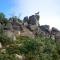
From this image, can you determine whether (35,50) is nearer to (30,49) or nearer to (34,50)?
(34,50)

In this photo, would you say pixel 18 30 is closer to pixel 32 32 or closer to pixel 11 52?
pixel 32 32

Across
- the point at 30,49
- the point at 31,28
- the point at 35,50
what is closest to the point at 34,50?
the point at 35,50

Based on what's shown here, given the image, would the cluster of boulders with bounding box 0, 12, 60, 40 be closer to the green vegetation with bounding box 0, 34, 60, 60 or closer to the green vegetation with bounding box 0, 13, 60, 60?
the green vegetation with bounding box 0, 13, 60, 60

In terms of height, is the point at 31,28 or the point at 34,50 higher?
the point at 31,28

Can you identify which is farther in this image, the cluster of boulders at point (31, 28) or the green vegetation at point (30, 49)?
the cluster of boulders at point (31, 28)

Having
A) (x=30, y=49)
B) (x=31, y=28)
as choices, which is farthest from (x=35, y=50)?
(x=31, y=28)

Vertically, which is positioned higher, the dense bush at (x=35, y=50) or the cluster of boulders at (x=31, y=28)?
the cluster of boulders at (x=31, y=28)

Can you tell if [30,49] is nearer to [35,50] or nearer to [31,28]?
[35,50]

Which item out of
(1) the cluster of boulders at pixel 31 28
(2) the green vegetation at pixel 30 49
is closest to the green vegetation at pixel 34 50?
(2) the green vegetation at pixel 30 49

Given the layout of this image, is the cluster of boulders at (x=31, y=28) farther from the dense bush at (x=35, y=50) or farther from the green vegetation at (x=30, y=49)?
the dense bush at (x=35, y=50)

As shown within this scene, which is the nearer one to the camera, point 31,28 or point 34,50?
point 34,50

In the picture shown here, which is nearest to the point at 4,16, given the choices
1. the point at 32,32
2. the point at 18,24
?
the point at 18,24

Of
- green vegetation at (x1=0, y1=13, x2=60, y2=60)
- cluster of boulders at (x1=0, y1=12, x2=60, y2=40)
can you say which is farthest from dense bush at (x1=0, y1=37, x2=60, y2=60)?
cluster of boulders at (x1=0, y1=12, x2=60, y2=40)

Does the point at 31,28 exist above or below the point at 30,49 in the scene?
above
